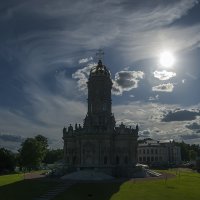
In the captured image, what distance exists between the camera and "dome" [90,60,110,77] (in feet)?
333

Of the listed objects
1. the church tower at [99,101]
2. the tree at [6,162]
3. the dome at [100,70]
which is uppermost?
the dome at [100,70]

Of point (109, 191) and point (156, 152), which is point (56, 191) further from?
point (156, 152)

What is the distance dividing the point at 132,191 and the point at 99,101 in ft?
144

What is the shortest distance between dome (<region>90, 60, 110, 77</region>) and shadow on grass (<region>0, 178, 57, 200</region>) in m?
40.6

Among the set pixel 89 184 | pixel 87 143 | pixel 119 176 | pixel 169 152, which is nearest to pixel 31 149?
pixel 87 143

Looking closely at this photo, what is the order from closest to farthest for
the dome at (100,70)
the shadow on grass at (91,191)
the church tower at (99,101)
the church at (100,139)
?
the shadow on grass at (91,191) < the church at (100,139) < the church tower at (99,101) < the dome at (100,70)

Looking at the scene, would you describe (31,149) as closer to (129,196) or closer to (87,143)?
(87,143)

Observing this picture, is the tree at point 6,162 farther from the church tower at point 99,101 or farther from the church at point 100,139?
the church tower at point 99,101

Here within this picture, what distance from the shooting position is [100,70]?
102312 millimetres

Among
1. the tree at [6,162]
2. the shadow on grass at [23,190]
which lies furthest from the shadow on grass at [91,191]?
the tree at [6,162]

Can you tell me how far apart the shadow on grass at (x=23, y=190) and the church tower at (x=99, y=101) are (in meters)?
29.7

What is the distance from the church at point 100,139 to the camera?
89.9 metres

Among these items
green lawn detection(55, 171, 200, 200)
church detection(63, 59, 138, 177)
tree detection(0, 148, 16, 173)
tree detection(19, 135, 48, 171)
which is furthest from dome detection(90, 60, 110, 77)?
green lawn detection(55, 171, 200, 200)

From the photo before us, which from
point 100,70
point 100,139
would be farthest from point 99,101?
point 100,139
